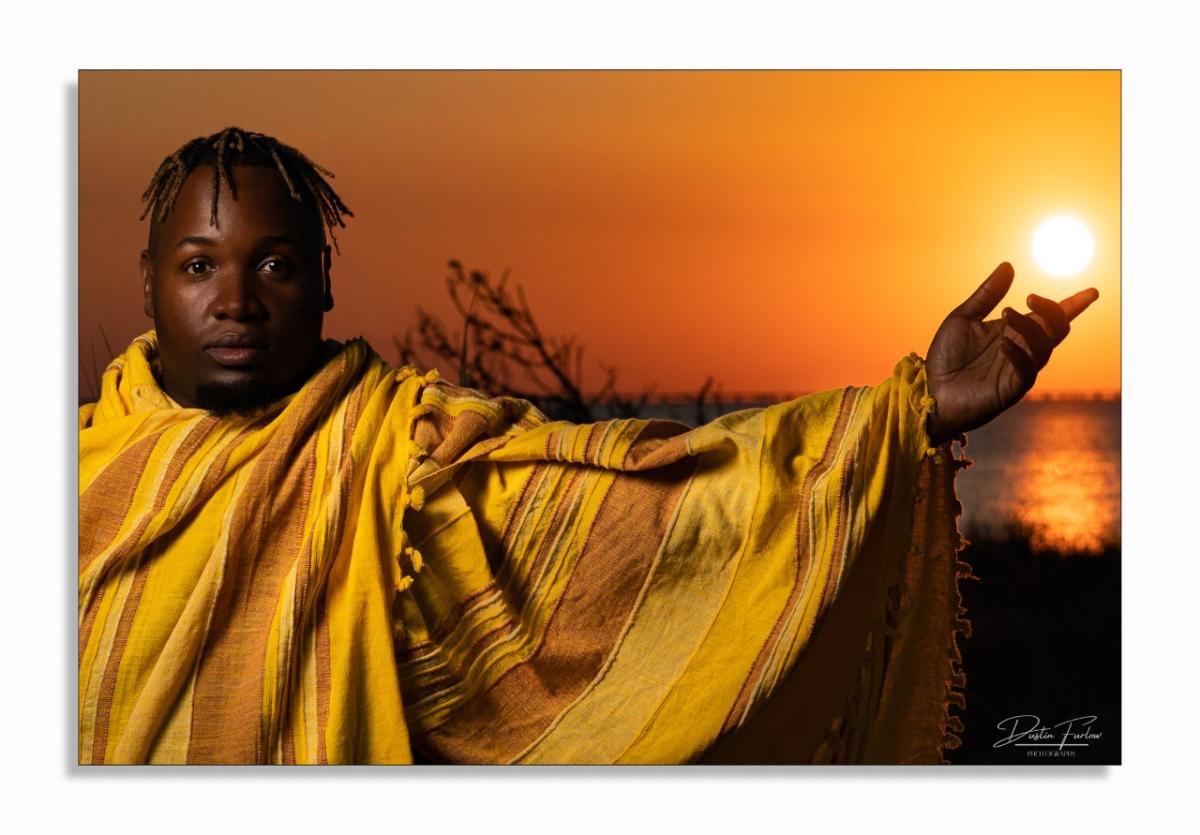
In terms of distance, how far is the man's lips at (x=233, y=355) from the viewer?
8.02 ft

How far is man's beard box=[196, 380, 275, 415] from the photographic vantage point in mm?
2459

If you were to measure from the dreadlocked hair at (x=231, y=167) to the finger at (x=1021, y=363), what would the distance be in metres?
1.09

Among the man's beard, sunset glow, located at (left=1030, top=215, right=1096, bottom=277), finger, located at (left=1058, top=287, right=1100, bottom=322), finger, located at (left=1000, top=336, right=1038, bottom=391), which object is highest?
sunset glow, located at (left=1030, top=215, right=1096, bottom=277)

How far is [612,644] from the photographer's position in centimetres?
249

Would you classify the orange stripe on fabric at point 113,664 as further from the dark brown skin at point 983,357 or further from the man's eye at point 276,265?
the dark brown skin at point 983,357

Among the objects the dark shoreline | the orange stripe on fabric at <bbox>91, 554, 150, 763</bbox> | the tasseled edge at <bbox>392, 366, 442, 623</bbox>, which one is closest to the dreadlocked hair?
the tasseled edge at <bbox>392, 366, 442, 623</bbox>

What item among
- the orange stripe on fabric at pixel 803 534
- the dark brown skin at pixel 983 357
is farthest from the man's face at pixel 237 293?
the dark brown skin at pixel 983 357

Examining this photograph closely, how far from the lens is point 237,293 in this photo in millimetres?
2430

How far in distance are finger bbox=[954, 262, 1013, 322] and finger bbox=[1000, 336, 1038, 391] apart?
69 millimetres

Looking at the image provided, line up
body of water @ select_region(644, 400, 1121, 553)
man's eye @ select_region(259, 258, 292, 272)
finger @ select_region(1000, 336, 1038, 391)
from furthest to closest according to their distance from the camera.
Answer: body of water @ select_region(644, 400, 1121, 553) → man's eye @ select_region(259, 258, 292, 272) → finger @ select_region(1000, 336, 1038, 391)

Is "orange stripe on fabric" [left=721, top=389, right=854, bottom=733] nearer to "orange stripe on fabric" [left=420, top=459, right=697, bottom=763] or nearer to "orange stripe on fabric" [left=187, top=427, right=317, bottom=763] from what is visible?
"orange stripe on fabric" [left=420, top=459, right=697, bottom=763]

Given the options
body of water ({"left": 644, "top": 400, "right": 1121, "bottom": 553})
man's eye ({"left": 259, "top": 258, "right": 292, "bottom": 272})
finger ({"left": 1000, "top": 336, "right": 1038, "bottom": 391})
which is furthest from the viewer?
body of water ({"left": 644, "top": 400, "right": 1121, "bottom": 553})
